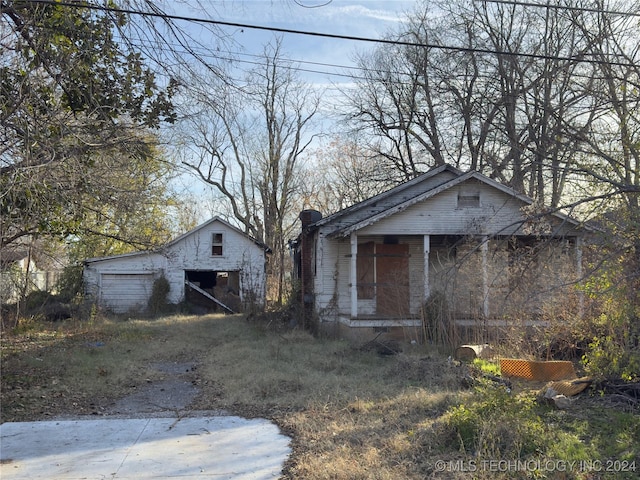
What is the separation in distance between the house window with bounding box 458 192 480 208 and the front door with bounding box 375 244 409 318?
2.21 metres

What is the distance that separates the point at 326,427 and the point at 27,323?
1490cm

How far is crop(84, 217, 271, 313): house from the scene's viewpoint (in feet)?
82.2

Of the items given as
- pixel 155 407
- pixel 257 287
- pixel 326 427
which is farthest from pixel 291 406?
pixel 257 287

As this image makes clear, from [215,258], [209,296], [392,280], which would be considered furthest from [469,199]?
[215,258]

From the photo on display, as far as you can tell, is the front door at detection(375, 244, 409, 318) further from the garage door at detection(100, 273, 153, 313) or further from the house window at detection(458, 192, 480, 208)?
the garage door at detection(100, 273, 153, 313)

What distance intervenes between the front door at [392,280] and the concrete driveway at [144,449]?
7.99 meters

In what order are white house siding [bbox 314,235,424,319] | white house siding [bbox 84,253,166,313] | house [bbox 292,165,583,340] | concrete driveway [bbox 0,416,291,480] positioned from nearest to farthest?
concrete driveway [bbox 0,416,291,480] → house [bbox 292,165,583,340] → white house siding [bbox 314,235,424,319] → white house siding [bbox 84,253,166,313]

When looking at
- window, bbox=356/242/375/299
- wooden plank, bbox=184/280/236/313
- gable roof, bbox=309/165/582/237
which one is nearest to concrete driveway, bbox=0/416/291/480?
gable roof, bbox=309/165/582/237

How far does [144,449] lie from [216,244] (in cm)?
2041

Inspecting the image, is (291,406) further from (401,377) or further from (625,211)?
(625,211)

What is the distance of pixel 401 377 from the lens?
30.4ft

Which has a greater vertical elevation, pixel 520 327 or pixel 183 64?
pixel 183 64

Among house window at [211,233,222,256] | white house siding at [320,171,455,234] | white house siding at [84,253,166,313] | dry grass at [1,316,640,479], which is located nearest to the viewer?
dry grass at [1,316,640,479]

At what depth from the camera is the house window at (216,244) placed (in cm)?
2583
